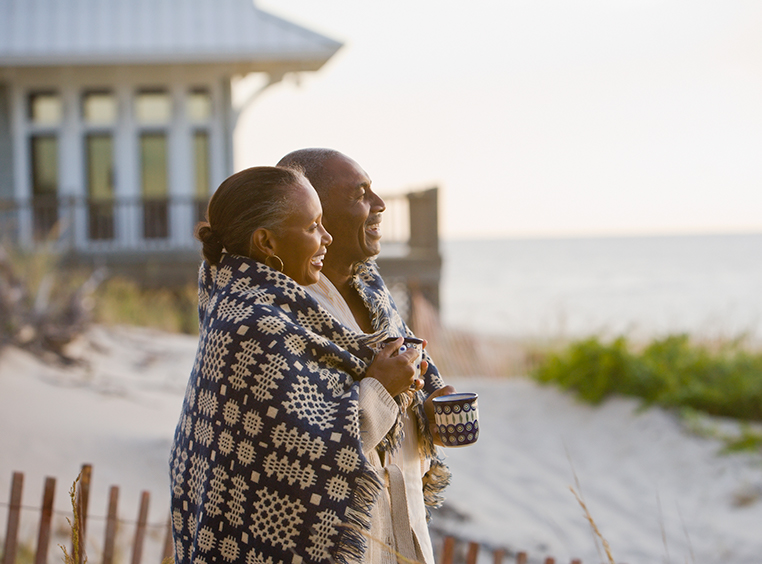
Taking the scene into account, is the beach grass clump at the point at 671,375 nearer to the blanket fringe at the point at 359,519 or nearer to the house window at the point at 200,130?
the blanket fringe at the point at 359,519

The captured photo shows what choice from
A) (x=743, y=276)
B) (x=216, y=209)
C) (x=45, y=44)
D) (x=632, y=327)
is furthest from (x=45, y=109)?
(x=743, y=276)

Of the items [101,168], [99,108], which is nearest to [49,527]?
[101,168]

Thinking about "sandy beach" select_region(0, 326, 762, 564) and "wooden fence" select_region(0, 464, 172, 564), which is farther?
"sandy beach" select_region(0, 326, 762, 564)

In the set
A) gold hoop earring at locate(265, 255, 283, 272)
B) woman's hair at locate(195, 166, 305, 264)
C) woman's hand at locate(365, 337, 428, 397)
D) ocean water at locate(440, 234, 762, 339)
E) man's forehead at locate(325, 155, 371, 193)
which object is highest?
man's forehead at locate(325, 155, 371, 193)

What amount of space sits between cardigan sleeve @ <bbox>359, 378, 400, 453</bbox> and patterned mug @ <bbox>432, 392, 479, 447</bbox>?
0.78ft

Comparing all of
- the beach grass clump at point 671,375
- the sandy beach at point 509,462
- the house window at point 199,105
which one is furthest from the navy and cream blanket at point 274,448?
the house window at point 199,105

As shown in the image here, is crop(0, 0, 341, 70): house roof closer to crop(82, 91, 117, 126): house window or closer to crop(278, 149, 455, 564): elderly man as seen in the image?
crop(82, 91, 117, 126): house window

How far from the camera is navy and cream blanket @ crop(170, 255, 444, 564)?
5.60 feet

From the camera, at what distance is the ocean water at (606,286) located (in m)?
31.8

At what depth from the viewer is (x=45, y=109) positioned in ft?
46.2

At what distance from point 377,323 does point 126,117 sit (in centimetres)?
1290

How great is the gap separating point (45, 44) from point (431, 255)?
7.19 meters

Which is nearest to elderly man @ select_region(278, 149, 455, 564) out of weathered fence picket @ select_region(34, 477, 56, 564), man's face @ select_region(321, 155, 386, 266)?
man's face @ select_region(321, 155, 386, 266)

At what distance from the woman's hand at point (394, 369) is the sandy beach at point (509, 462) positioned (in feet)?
8.33
